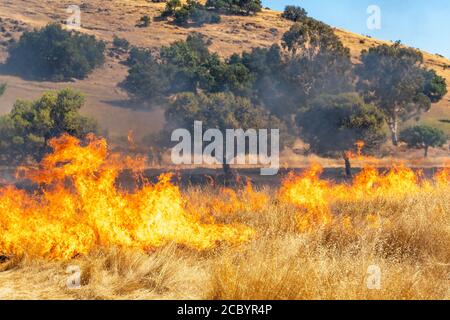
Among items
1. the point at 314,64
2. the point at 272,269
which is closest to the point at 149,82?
the point at 314,64

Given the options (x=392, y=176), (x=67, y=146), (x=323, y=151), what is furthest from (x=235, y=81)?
(x=67, y=146)

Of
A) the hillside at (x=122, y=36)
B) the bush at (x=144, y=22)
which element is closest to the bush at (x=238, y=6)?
the hillside at (x=122, y=36)

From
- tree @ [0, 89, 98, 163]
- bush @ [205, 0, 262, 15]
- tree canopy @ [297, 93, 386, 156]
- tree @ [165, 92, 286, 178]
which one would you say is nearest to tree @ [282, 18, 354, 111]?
tree canopy @ [297, 93, 386, 156]

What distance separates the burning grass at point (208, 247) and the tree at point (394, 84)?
38.4m

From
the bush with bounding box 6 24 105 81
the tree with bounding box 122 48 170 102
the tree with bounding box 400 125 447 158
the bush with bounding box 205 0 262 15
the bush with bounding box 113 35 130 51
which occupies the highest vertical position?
the bush with bounding box 205 0 262 15

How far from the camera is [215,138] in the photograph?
118 ft

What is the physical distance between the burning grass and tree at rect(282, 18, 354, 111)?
40248 millimetres

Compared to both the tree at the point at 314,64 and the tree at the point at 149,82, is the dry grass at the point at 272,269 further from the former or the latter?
the tree at the point at 149,82

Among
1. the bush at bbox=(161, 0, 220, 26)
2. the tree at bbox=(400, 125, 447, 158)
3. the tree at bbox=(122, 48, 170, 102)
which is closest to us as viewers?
the tree at bbox=(400, 125, 447, 158)

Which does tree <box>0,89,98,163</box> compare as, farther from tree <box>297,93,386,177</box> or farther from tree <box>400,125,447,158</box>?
tree <box>400,125,447,158</box>

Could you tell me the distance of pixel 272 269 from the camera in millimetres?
6035

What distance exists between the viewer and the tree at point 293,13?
94625 millimetres

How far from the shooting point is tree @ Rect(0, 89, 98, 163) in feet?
116

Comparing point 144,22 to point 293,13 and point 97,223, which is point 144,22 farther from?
point 97,223
